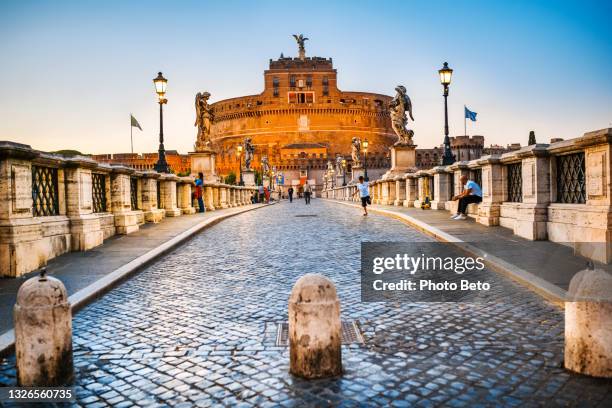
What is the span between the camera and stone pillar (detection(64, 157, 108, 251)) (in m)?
9.16

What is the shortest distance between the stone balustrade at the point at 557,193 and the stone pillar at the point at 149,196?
8.44 m

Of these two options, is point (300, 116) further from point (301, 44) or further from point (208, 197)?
point (208, 197)

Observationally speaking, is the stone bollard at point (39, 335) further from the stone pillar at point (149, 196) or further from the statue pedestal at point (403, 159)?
the statue pedestal at point (403, 159)

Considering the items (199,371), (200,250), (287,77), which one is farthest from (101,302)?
(287,77)

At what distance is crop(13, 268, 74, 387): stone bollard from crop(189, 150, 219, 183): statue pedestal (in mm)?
24008

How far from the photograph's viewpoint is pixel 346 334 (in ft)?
15.4

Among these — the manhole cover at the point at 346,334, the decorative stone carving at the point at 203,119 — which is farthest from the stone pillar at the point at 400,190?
the manhole cover at the point at 346,334

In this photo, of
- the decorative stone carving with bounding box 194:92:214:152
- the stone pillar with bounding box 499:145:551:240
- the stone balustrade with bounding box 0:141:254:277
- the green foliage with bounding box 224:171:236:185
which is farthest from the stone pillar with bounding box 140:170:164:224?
the green foliage with bounding box 224:171:236:185

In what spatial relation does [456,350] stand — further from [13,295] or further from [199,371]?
[13,295]

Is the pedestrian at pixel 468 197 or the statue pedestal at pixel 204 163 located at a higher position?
the statue pedestal at pixel 204 163

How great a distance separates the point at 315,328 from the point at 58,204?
6766 millimetres

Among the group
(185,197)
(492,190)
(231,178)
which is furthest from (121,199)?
(231,178)

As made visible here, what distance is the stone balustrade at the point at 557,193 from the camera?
23.8 feet

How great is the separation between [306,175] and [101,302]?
343 feet
